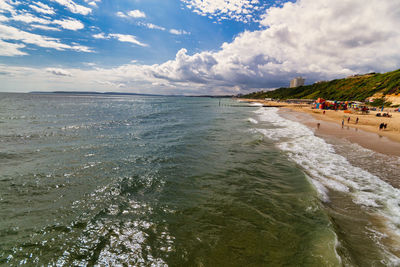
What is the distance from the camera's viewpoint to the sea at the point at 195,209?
5930 millimetres

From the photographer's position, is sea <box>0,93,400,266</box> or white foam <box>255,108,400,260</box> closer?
sea <box>0,93,400,266</box>

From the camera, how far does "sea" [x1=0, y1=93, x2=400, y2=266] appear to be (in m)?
5.93

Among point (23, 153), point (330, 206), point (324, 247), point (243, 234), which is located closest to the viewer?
point (324, 247)

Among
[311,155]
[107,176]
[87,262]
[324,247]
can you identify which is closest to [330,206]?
[324,247]

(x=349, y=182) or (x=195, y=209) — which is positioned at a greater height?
(x=349, y=182)

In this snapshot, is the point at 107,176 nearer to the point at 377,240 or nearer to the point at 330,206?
the point at 330,206

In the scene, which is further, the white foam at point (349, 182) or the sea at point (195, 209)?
the white foam at point (349, 182)

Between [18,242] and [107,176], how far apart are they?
Answer: 532 cm

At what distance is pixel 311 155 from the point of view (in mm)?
16625

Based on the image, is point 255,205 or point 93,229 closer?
point 93,229

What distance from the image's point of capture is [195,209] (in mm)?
8375

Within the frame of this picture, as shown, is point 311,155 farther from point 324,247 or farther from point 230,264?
point 230,264

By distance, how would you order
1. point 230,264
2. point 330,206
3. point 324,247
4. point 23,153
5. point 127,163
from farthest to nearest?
point 23,153, point 127,163, point 330,206, point 324,247, point 230,264

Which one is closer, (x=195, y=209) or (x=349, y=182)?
(x=195, y=209)
